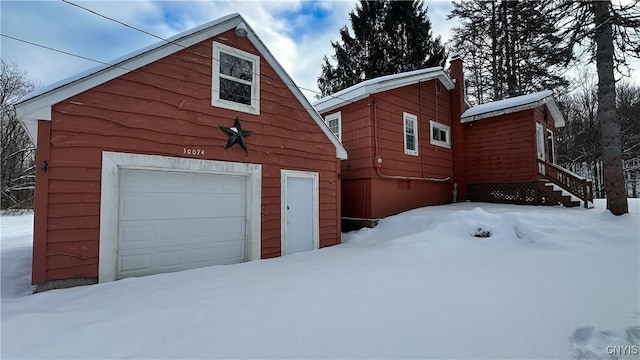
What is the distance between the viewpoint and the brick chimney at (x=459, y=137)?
11852mm

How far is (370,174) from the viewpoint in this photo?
909cm

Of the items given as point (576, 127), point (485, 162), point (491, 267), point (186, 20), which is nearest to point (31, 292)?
point (186, 20)

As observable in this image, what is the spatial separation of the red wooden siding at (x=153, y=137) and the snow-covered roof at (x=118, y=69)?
0.33ft

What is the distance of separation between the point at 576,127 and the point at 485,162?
16.0 m

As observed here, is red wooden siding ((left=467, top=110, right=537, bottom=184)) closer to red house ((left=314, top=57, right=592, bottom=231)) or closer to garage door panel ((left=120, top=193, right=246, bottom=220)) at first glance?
red house ((left=314, top=57, right=592, bottom=231))

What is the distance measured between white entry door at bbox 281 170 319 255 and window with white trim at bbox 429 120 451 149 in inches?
244

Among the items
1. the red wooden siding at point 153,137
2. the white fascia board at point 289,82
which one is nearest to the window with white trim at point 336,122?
the white fascia board at point 289,82

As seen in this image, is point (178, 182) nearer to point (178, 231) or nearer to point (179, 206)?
point (179, 206)

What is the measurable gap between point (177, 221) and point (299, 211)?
2707 mm

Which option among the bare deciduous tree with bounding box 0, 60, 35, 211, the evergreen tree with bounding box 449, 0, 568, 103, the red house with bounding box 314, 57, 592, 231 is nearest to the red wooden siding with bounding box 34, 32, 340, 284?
the red house with bounding box 314, 57, 592, 231

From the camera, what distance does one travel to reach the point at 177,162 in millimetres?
5246

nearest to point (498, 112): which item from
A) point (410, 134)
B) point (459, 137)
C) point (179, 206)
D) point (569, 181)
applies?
point (459, 137)

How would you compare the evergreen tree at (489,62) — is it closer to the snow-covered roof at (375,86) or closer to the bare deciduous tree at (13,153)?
the snow-covered roof at (375,86)

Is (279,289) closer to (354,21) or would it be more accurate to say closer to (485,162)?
(485,162)
